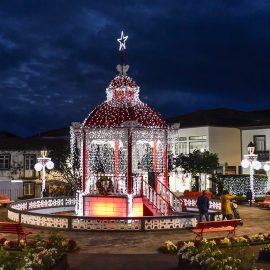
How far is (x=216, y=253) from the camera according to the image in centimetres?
1011

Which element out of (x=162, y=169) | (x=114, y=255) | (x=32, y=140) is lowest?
(x=114, y=255)

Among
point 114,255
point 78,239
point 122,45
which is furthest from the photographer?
point 122,45

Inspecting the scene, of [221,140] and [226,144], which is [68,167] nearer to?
[221,140]

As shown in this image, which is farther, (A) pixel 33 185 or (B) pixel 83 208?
(A) pixel 33 185

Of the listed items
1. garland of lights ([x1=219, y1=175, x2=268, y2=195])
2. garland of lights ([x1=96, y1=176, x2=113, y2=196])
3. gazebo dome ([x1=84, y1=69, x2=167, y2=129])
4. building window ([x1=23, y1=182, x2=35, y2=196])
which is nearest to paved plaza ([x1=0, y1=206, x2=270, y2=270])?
garland of lights ([x1=96, y1=176, x2=113, y2=196])

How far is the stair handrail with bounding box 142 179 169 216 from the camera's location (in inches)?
805

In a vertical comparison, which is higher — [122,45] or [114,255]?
[122,45]

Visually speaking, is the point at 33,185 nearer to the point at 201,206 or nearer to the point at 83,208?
the point at 83,208

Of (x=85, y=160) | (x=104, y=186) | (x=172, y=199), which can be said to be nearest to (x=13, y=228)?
(x=104, y=186)

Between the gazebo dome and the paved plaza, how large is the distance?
514 cm

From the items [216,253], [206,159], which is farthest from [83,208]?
[206,159]

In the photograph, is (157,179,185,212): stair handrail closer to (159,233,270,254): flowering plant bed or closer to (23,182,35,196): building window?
(159,233,270,254): flowering plant bed

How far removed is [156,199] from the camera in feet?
68.7

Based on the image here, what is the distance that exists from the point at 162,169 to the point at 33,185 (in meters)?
25.9
